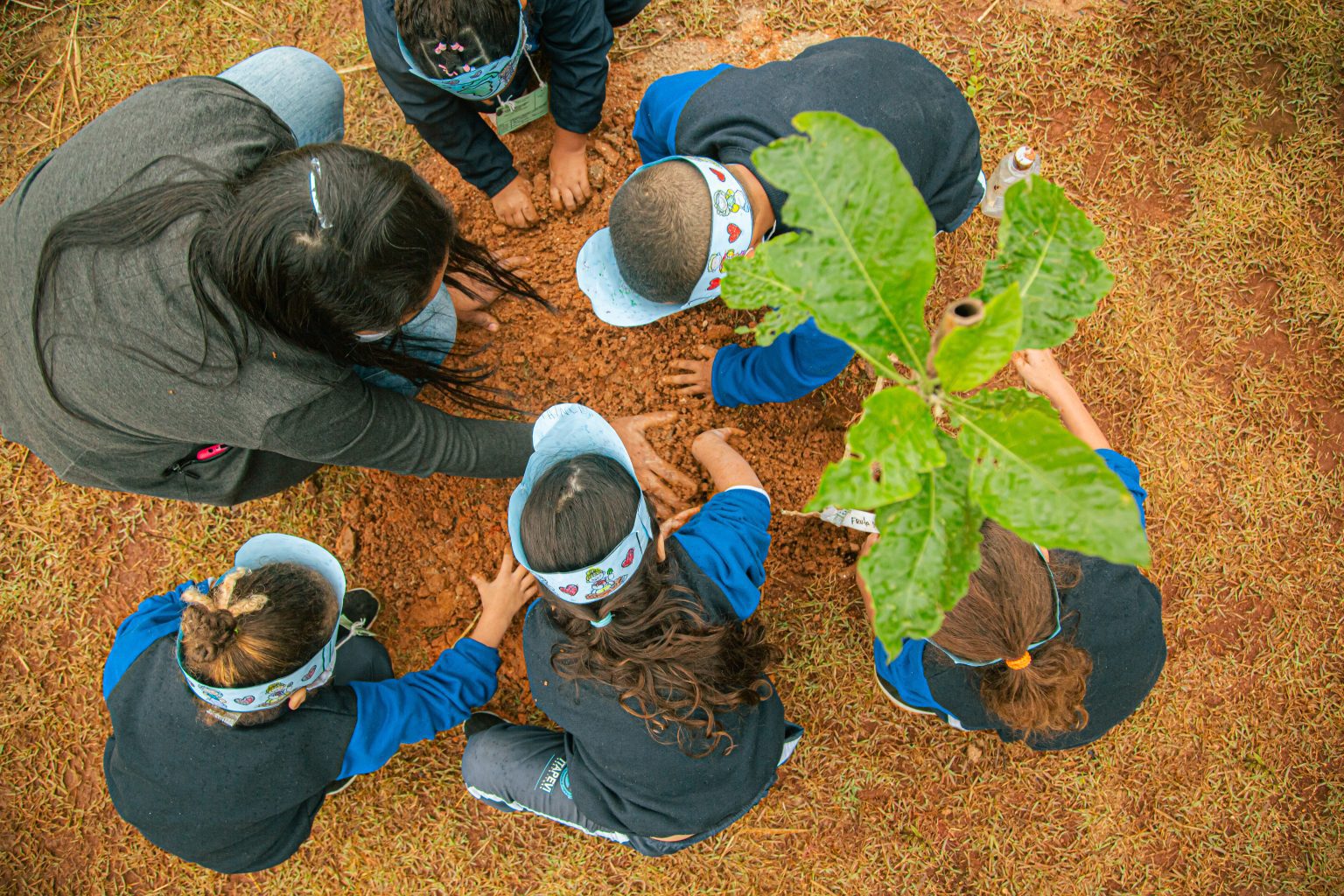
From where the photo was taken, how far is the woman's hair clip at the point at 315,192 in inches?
52.4

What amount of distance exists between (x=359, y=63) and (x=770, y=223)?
183cm

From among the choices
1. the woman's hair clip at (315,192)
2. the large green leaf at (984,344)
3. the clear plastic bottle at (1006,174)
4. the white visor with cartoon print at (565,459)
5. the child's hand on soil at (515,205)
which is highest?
the large green leaf at (984,344)

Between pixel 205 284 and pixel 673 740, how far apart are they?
1468 millimetres

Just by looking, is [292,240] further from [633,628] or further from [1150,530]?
[1150,530]

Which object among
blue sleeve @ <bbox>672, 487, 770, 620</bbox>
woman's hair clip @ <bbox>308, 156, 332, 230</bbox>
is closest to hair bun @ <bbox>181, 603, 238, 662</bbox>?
woman's hair clip @ <bbox>308, 156, 332, 230</bbox>

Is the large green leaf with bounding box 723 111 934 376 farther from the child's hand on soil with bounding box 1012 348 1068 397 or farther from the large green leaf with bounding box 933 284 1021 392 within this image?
the child's hand on soil with bounding box 1012 348 1068 397

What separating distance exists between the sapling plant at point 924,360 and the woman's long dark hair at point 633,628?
2.74 ft

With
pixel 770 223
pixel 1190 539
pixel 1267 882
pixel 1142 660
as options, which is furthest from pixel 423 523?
pixel 1267 882

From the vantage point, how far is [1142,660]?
1929mm

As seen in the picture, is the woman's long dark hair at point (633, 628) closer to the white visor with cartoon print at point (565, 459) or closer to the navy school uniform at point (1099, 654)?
the white visor with cartoon print at point (565, 459)

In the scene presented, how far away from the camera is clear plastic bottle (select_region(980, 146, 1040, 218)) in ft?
7.25

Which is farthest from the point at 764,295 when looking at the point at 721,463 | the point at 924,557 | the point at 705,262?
the point at 721,463

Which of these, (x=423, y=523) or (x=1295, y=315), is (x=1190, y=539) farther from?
(x=423, y=523)

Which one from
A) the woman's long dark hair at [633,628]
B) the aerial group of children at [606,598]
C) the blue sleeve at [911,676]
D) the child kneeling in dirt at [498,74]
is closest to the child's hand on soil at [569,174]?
the child kneeling in dirt at [498,74]
